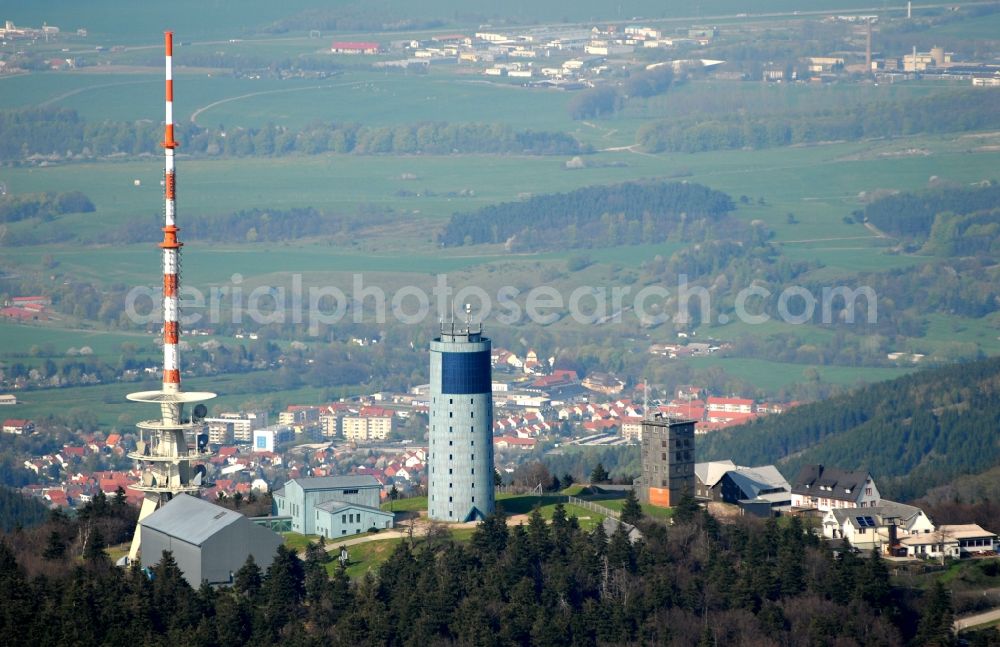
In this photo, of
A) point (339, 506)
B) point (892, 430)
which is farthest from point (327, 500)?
point (892, 430)

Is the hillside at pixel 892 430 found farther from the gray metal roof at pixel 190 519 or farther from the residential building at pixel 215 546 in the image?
the residential building at pixel 215 546

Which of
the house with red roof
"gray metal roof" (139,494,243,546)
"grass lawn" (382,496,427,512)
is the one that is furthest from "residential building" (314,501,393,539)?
the house with red roof

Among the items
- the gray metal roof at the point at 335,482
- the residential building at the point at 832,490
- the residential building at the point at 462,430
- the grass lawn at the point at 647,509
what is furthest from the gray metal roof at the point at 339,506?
the residential building at the point at 832,490

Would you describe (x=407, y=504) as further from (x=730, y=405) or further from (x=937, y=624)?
(x=730, y=405)

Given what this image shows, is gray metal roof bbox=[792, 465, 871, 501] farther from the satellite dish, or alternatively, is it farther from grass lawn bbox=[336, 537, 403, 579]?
the satellite dish

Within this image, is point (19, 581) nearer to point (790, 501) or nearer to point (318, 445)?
point (790, 501)

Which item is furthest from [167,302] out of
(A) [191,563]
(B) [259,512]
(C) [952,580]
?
(C) [952,580]

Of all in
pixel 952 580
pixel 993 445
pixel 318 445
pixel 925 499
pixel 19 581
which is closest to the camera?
pixel 19 581
